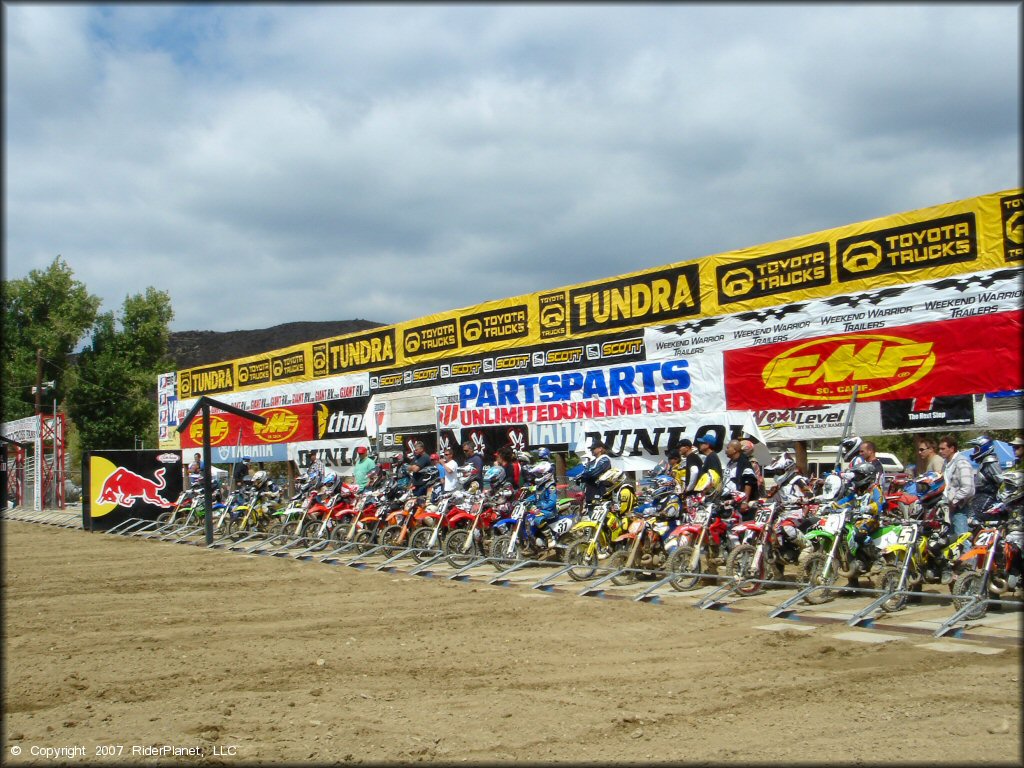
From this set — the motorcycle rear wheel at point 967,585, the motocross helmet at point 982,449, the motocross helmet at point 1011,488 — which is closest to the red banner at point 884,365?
the motocross helmet at point 982,449

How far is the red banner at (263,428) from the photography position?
24516 millimetres

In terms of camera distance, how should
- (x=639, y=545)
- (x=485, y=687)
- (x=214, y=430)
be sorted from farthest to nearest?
(x=214, y=430) → (x=639, y=545) → (x=485, y=687)

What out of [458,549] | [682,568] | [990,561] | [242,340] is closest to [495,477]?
[458,549]

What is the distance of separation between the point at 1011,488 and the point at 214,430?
2490 cm

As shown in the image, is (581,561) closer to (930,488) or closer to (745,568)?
(745,568)

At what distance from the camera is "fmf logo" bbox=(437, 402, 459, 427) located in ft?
62.5

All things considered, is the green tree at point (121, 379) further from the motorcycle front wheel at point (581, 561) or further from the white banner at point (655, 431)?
the motorcycle front wheel at point (581, 561)

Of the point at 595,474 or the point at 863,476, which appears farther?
the point at 595,474

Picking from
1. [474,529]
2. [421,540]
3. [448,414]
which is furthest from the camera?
[448,414]

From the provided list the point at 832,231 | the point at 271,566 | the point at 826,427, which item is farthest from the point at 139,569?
the point at 832,231

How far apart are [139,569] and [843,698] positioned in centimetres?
1205

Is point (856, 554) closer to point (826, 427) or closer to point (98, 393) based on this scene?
point (826, 427)

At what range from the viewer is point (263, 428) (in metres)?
26.6

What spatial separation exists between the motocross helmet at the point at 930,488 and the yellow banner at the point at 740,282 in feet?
9.55
